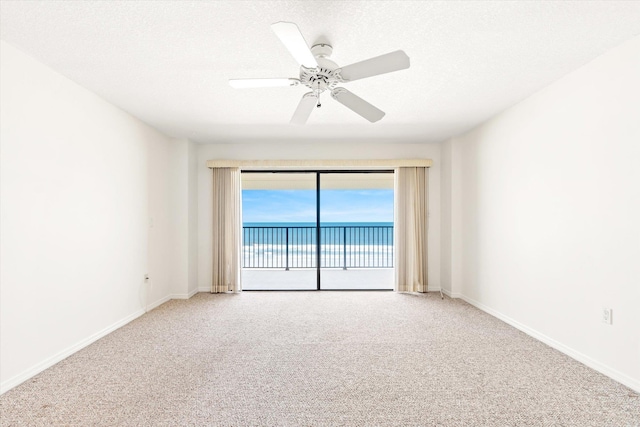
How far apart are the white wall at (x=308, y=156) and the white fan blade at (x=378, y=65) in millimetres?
2857

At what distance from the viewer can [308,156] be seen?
193 inches

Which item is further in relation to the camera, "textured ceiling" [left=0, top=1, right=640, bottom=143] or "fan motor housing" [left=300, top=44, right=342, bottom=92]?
"fan motor housing" [left=300, top=44, right=342, bottom=92]

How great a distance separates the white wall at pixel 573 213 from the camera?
7.04 feet

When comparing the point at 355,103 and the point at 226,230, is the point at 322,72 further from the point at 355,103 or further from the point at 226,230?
the point at 226,230

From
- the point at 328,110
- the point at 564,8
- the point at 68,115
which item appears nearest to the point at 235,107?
the point at 328,110

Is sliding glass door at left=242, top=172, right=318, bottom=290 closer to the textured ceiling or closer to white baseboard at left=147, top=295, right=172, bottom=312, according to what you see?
white baseboard at left=147, top=295, right=172, bottom=312

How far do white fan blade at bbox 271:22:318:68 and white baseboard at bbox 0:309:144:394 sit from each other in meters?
2.73

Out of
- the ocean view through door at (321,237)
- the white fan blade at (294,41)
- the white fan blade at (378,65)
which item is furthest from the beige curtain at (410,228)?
the white fan blade at (294,41)

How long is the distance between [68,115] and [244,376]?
251 cm

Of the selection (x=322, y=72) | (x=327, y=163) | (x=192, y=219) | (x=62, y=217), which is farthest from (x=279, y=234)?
(x=322, y=72)

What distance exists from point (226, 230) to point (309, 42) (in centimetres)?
332

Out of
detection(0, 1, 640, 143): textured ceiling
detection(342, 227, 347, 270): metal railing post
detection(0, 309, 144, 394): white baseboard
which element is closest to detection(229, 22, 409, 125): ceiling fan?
detection(0, 1, 640, 143): textured ceiling

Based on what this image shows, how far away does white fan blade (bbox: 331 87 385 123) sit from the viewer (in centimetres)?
229

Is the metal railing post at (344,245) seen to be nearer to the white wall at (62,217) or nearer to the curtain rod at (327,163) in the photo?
the curtain rod at (327,163)
